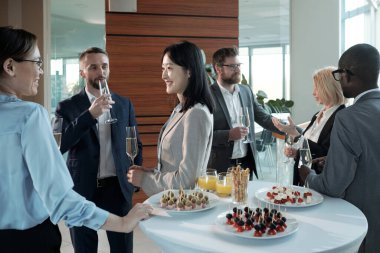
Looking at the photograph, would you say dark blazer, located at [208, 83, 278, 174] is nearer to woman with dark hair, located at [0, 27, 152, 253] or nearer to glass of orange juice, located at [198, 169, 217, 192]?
glass of orange juice, located at [198, 169, 217, 192]

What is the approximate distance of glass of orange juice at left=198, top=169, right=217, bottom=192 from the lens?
1.98 metres

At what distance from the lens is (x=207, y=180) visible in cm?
198

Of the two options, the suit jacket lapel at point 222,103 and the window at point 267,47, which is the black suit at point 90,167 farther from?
the window at point 267,47

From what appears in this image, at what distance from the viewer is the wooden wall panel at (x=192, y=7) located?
5074mm

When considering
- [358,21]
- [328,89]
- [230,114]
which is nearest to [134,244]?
[230,114]

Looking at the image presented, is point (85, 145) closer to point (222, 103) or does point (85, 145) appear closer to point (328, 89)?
point (222, 103)

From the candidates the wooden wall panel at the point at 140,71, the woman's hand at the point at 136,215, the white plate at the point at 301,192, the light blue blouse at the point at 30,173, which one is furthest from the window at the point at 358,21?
the light blue blouse at the point at 30,173

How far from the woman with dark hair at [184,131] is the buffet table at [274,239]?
28cm

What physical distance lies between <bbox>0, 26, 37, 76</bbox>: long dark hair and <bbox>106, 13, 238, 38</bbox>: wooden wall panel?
356cm

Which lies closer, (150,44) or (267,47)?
(150,44)

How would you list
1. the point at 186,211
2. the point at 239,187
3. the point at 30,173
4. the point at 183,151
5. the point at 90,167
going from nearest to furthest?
1. the point at 30,173
2. the point at 186,211
3. the point at 239,187
4. the point at 183,151
5. the point at 90,167

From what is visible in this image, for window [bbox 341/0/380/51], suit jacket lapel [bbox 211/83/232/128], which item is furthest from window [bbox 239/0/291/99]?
suit jacket lapel [bbox 211/83/232/128]

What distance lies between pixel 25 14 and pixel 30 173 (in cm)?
515

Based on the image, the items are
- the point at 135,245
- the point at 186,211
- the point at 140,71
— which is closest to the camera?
the point at 186,211
